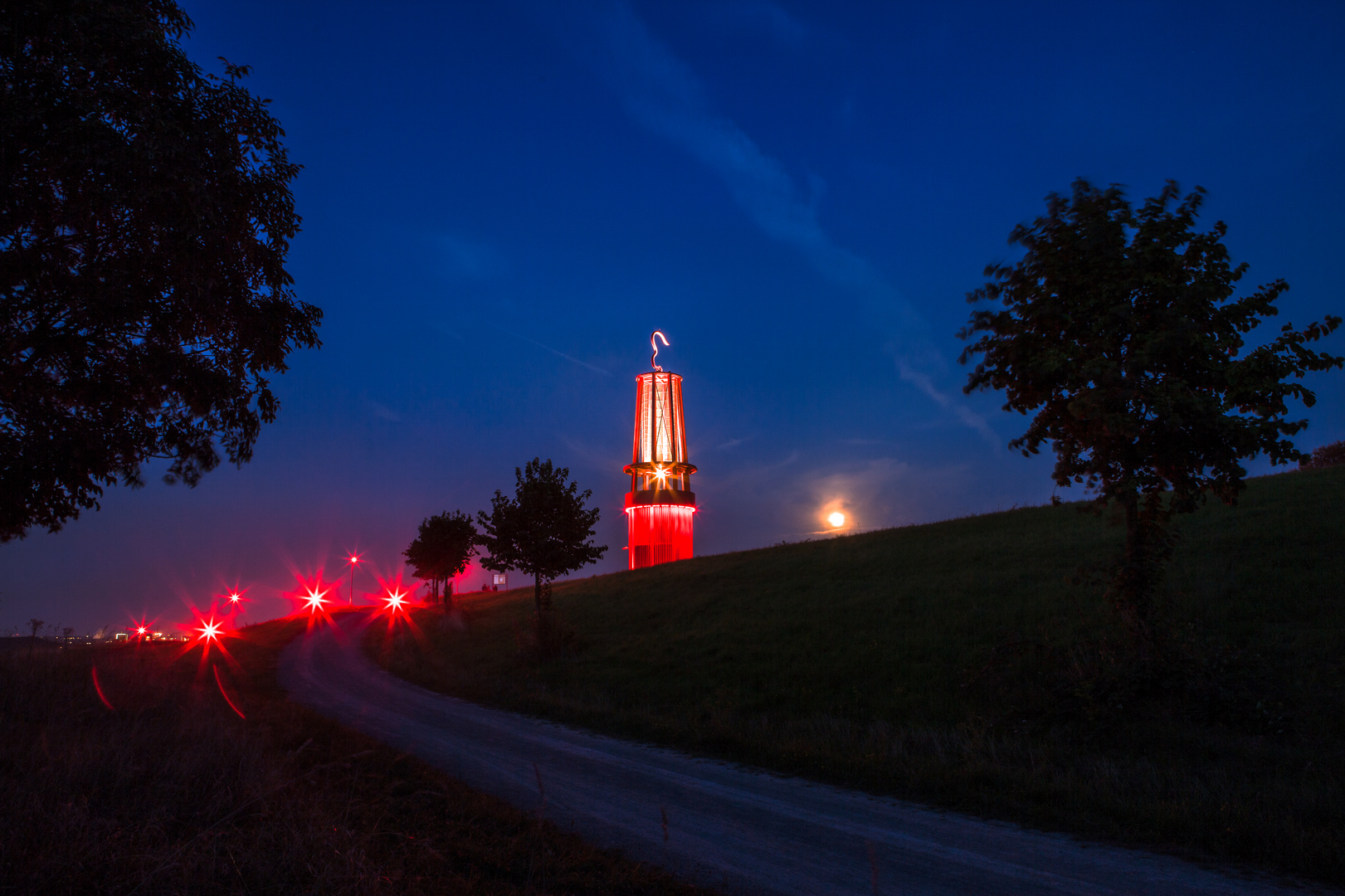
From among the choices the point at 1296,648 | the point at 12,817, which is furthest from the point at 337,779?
the point at 1296,648

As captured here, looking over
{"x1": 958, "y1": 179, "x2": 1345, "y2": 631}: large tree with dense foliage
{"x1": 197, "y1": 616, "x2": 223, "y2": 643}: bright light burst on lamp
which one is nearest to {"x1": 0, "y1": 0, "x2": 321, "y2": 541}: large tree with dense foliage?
{"x1": 958, "y1": 179, "x2": 1345, "y2": 631}: large tree with dense foliage

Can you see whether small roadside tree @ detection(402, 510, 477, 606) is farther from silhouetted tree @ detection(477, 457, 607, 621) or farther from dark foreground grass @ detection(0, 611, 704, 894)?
dark foreground grass @ detection(0, 611, 704, 894)

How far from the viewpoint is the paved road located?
6.11 m

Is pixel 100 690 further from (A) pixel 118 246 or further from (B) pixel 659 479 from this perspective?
(B) pixel 659 479

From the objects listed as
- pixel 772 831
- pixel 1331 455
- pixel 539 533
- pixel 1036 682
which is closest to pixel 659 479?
A: pixel 539 533

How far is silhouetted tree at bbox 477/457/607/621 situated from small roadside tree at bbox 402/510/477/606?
22798mm

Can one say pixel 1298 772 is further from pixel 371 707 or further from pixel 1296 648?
pixel 371 707

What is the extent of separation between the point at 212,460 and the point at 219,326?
95.7 inches

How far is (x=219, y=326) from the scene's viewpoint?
10.3 meters

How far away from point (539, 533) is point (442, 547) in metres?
25.3

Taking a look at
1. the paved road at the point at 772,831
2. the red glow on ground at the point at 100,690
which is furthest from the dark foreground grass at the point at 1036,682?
the red glow on ground at the point at 100,690

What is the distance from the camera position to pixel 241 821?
247 inches

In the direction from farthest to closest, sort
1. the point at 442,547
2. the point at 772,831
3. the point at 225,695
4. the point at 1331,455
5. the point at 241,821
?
the point at 442,547, the point at 1331,455, the point at 225,695, the point at 772,831, the point at 241,821

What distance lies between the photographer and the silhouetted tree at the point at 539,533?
2672 cm
